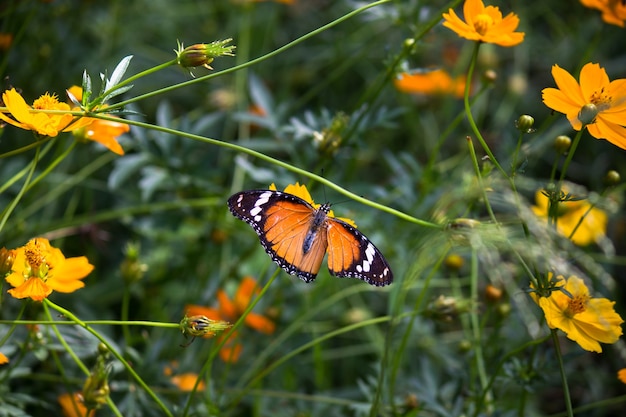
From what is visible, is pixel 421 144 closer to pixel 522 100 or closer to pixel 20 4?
pixel 522 100

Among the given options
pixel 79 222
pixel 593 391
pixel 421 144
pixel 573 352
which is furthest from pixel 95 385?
pixel 421 144

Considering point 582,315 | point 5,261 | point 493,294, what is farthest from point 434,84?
point 5,261

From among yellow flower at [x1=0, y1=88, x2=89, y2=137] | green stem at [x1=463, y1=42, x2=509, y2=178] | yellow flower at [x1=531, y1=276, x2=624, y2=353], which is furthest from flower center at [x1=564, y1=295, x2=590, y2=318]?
yellow flower at [x1=0, y1=88, x2=89, y2=137]

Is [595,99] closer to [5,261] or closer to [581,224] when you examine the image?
[581,224]

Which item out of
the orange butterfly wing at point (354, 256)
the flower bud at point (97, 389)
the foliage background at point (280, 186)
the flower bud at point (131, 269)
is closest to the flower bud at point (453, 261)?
the foliage background at point (280, 186)

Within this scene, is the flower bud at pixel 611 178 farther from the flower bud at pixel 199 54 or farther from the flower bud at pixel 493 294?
the flower bud at pixel 199 54

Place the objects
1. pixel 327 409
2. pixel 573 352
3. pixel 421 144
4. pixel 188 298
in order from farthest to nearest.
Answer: pixel 421 144
pixel 188 298
pixel 327 409
pixel 573 352

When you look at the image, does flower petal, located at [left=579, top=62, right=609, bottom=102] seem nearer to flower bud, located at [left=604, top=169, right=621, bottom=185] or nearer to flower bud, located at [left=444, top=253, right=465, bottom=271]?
flower bud, located at [left=604, top=169, right=621, bottom=185]
